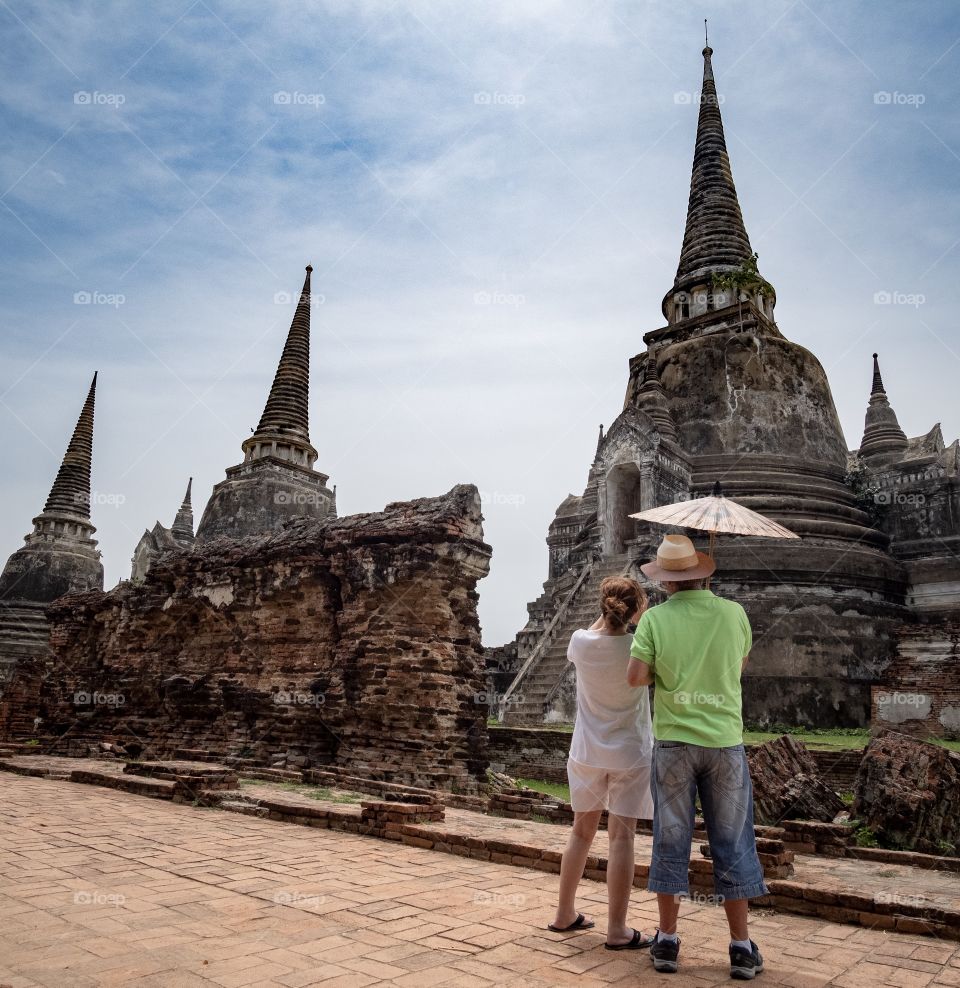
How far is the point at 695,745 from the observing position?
3.52 meters

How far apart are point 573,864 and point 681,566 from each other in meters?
1.48

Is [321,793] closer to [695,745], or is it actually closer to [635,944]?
[635,944]

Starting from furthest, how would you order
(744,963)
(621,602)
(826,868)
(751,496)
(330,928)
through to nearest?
(751,496)
(826,868)
(621,602)
(330,928)
(744,963)

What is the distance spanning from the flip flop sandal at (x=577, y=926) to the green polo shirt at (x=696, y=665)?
94 cm

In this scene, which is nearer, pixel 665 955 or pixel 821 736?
pixel 665 955

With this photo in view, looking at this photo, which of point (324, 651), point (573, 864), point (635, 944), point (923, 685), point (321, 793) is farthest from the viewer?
point (923, 685)

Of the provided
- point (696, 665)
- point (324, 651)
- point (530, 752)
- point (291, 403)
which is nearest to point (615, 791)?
point (696, 665)

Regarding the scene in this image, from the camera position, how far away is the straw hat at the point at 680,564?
12.5ft

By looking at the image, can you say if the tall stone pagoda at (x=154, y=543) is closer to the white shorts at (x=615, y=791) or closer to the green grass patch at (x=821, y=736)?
the green grass patch at (x=821, y=736)

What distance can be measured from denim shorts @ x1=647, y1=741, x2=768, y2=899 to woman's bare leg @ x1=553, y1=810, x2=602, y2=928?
38cm

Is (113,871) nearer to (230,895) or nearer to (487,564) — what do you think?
(230,895)

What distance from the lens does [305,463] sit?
99.6ft

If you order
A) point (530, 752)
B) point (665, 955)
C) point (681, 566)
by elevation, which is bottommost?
point (530, 752)

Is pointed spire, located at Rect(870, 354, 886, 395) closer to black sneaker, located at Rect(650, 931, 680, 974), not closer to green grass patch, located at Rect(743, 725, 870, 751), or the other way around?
green grass patch, located at Rect(743, 725, 870, 751)
